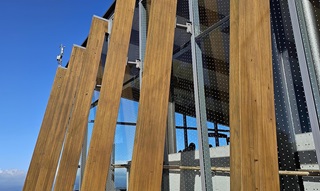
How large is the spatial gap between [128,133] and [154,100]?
5.57 ft

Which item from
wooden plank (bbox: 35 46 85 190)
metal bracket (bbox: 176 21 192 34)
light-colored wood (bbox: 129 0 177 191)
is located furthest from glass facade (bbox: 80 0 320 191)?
wooden plank (bbox: 35 46 85 190)

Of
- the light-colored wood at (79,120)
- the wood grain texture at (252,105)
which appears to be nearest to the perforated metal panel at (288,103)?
the wood grain texture at (252,105)

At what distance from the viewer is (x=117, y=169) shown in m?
3.79

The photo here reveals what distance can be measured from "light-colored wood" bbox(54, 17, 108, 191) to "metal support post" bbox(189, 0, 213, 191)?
1.60 m

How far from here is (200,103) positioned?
2219mm

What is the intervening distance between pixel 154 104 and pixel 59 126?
286 centimetres

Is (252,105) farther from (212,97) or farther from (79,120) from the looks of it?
(79,120)

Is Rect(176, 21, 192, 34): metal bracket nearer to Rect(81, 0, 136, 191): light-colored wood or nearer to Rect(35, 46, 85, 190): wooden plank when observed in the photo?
Rect(81, 0, 136, 191): light-colored wood

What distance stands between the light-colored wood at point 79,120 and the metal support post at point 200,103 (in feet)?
5.25

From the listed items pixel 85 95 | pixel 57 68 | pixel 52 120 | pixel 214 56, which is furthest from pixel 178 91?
pixel 57 68

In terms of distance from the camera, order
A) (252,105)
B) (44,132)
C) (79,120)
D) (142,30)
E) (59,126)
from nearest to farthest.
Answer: (252,105) → (79,120) → (142,30) → (59,126) → (44,132)

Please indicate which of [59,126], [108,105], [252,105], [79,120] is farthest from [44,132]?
[252,105]

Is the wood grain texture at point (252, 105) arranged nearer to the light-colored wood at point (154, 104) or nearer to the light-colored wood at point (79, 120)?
the light-colored wood at point (154, 104)

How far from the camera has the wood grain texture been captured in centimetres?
116
